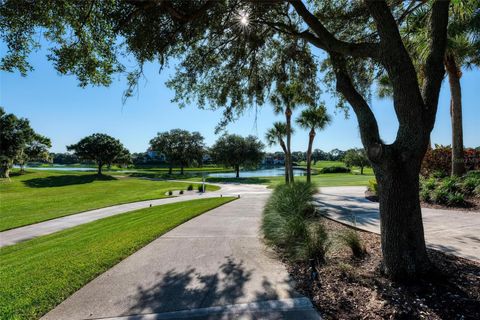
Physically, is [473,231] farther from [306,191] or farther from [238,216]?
[238,216]

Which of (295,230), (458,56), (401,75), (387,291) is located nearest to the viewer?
(387,291)

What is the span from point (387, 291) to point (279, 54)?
6.30 m

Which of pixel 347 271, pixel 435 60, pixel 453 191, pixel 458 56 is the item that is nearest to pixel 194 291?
pixel 347 271

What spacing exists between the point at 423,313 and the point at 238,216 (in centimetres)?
703

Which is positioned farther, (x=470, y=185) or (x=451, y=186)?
(x=451, y=186)

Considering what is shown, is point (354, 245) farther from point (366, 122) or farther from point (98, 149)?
point (98, 149)

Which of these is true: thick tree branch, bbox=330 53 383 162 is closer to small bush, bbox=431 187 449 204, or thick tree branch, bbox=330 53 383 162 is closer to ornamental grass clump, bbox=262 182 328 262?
ornamental grass clump, bbox=262 182 328 262

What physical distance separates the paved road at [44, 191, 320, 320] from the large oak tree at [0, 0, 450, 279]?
1650 millimetres

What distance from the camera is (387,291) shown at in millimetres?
3102

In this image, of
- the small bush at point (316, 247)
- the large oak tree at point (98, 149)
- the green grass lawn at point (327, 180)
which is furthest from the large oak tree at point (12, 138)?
the small bush at point (316, 247)

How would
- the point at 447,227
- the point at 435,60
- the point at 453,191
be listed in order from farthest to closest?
the point at 453,191
the point at 447,227
the point at 435,60

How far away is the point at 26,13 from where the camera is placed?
4109 mm

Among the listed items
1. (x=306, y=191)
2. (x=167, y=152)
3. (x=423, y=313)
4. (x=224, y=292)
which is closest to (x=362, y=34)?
(x=306, y=191)

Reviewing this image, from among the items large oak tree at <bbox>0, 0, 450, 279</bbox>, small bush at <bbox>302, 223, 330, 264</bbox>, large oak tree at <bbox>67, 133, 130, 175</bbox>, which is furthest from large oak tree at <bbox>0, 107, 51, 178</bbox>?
small bush at <bbox>302, 223, 330, 264</bbox>
